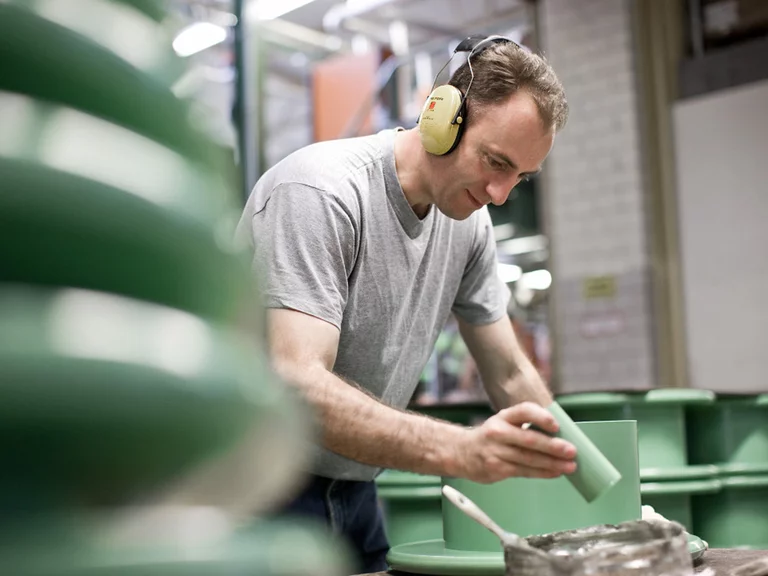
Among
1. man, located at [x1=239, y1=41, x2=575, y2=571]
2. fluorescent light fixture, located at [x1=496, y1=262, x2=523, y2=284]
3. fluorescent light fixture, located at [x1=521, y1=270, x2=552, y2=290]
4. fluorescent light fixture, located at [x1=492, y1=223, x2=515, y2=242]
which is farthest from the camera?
fluorescent light fixture, located at [x1=496, y1=262, x2=523, y2=284]

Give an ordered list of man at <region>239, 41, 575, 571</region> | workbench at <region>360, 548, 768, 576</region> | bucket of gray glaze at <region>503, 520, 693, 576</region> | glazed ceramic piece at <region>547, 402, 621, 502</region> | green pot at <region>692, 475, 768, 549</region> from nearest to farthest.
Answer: bucket of gray glaze at <region>503, 520, 693, 576</region>
glazed ceramic piece at <region>547, 402, 621, 502</region>
workbench at <region>360, 548, 768, 576</region>
man at <region>239, 41, 575, 571</region>
green pot at <region>692, 475, 768, 549</region>

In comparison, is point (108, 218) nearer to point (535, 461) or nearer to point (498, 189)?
point (535, 461)

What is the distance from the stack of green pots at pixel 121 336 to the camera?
25 cm

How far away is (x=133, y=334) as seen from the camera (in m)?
0.26

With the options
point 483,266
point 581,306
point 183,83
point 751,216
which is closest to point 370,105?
point 581,306

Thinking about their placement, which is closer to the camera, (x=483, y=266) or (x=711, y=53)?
(x=483, y=266)

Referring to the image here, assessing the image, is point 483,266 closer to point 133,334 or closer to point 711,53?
point 133,334

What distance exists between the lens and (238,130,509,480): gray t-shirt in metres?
1.40

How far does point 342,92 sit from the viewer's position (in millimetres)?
6395

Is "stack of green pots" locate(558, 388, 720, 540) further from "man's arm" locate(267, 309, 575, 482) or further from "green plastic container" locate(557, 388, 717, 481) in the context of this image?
"man's arm" locate(267, 309, 575, 482)

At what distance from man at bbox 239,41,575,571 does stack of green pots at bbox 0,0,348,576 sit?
91 centimetres

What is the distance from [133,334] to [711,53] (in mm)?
5439

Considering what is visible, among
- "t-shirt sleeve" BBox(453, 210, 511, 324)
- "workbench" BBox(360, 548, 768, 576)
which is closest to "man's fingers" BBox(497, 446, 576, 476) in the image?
"workbench" BBox(360, 548, 768, 576)

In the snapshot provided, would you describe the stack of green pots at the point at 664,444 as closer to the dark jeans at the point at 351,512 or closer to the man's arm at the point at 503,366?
the man's arm at the point at 503,366
